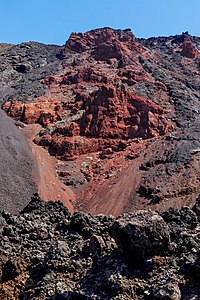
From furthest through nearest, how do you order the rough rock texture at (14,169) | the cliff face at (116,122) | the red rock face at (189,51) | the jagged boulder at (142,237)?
the red rock face at (189,51)
the cliff face at (116,122)
the rough rock texture at (14,169)
the jagged boulder at (142,237)

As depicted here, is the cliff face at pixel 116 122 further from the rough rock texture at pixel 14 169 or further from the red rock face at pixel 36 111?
the rough rock texture at pixel 14 169

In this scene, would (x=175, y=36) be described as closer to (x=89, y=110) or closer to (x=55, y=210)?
(x=89, y=110)

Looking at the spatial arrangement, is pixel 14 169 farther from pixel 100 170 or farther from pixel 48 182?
pixel 100 170

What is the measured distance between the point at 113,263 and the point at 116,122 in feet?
115

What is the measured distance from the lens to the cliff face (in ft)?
117

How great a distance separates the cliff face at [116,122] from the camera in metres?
35.7

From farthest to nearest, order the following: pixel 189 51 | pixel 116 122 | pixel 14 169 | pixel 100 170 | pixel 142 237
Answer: pixel 189 51
pixel 116 122
pixel 100 170
pixel 14 169
pixel 142 237

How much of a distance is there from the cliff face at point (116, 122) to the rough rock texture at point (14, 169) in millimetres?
3885

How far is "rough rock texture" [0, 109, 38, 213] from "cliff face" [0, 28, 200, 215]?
153 inches

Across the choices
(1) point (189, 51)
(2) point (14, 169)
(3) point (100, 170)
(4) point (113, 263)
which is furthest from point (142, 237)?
(1) point (189, 51)

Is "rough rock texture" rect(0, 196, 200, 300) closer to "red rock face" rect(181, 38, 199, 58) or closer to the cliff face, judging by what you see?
the cliff face

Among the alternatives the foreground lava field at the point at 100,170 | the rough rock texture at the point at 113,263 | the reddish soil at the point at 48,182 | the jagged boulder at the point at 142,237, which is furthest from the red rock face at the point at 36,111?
the jagged boulder at the point at 142,237

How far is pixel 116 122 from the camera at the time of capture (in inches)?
1791

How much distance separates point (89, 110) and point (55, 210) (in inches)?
1053
